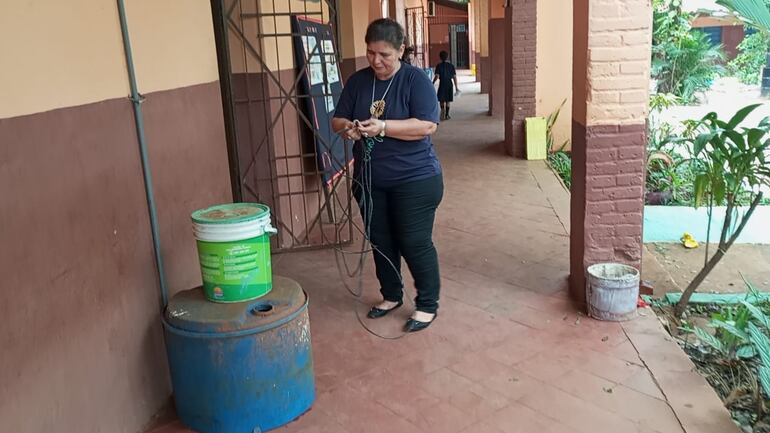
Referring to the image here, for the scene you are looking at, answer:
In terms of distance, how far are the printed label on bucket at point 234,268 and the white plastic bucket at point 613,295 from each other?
192 centimetres

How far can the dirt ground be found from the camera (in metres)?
4.62

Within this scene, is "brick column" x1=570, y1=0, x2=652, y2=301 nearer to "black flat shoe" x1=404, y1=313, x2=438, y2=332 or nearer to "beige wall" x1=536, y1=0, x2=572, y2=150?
"black flat shoe" x1=404, y1=313, x2=438, y2=332

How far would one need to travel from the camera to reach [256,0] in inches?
187

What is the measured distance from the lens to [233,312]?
8.87 ft

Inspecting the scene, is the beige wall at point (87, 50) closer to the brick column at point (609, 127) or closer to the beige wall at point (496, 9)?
the brick column at point (609, 127)

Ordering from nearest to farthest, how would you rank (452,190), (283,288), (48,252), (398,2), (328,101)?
(48,252), (283,288), (328,101), (452,190), (398,2)

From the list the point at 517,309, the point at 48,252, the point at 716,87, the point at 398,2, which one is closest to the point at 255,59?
the point at 517,309

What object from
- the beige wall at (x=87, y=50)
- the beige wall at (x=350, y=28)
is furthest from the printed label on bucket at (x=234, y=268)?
the beige wall at (x=350, y=28)

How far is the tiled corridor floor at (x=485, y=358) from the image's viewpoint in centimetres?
284

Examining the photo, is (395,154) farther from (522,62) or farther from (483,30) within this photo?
(483,30)

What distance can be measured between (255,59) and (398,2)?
12.7 m

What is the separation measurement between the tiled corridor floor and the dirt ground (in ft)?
2.21

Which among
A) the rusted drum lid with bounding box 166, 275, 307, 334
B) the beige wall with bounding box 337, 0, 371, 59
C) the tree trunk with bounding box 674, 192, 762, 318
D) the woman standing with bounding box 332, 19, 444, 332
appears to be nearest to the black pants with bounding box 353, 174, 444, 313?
the woman standing with bounding box 332, 19, 444, 332

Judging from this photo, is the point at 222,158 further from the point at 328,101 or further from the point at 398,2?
the point at 398,2
